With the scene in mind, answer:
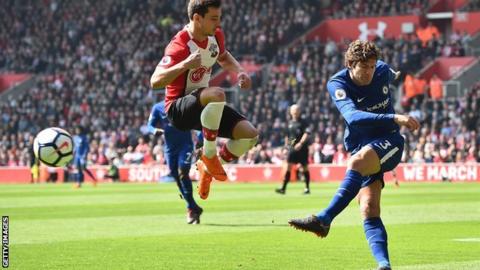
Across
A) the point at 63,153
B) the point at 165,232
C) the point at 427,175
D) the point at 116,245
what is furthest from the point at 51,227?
the point at 427,175

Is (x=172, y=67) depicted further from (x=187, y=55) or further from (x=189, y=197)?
(x=189, y=197)

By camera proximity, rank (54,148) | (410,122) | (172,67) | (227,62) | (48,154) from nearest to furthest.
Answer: (410,122) < (172,67) < (227,62) < (48,154) < (54,148)

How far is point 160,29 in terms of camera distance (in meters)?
52.3

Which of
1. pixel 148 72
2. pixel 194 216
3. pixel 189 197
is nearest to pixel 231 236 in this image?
pixel 194 216

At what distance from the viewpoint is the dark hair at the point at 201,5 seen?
10.6m

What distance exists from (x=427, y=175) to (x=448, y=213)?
1774 centimetres

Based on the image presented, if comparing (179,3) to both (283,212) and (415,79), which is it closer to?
(415,79)

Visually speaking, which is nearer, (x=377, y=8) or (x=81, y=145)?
(x=81, y=145)

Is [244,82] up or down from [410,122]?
up

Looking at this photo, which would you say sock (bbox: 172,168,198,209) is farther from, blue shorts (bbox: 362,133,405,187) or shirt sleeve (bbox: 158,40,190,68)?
blue shorts (bbox: 362,133,405,187)

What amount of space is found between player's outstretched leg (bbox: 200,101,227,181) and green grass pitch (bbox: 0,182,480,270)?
0.93 meters

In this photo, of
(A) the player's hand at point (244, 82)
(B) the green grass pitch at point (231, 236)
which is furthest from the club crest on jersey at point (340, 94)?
(B) the green grass pitch at point (231, 236)

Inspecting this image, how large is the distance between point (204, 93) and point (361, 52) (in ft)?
6.40

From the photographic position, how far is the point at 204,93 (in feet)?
34.9
